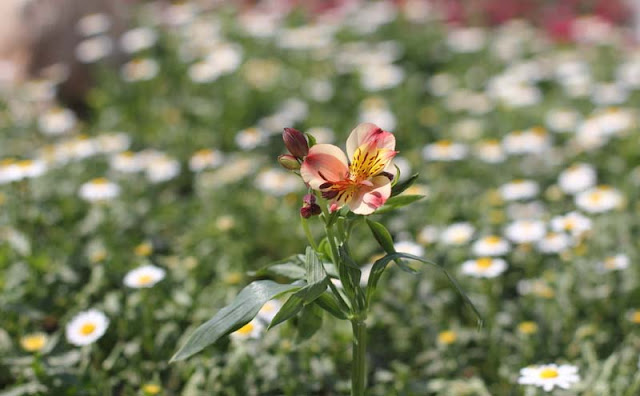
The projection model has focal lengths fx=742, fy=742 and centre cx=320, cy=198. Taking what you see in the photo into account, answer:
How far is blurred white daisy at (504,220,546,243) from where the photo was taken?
8.79 feet

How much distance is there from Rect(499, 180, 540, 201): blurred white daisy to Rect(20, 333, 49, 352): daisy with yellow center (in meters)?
1.93

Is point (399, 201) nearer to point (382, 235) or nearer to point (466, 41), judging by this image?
point (382, 235)

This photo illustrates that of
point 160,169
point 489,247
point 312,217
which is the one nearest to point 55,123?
point 160,169

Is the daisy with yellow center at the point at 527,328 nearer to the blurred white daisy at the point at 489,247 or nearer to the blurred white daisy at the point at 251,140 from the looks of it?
the blurred white daisy at the point at 489,247

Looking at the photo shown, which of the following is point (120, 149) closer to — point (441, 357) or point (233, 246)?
point (233, 246)

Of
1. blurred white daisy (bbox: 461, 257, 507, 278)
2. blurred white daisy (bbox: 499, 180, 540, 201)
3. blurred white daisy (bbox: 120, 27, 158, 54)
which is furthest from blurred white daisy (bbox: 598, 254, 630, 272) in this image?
blurred white daisy (bbox: 120, 27, 158, 54)

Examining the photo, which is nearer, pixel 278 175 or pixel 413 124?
→ pixel 278 175

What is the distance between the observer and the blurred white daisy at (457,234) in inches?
108

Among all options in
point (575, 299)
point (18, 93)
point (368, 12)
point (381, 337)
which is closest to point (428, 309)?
point (381, 337)

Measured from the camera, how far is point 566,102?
14.2 ft

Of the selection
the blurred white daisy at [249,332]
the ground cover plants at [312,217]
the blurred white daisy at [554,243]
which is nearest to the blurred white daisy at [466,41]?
the ground cover plants at [312,217]

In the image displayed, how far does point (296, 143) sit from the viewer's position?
1.47m

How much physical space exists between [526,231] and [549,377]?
3.02 ft

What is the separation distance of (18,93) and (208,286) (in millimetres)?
2630
